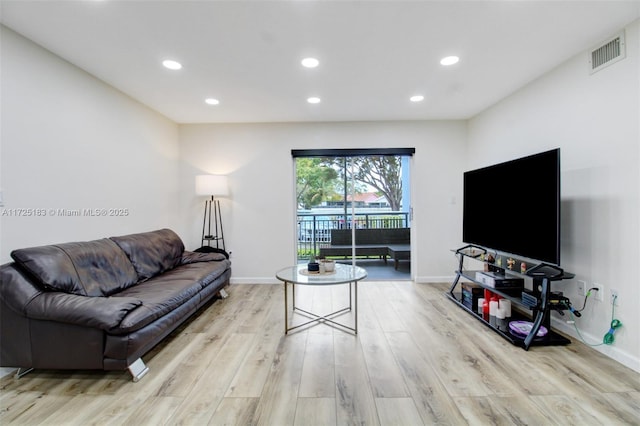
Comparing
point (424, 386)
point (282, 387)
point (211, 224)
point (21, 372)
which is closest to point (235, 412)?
point (282, 387)

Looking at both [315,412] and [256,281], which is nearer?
[315,412]

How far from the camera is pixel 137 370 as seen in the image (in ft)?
6.50

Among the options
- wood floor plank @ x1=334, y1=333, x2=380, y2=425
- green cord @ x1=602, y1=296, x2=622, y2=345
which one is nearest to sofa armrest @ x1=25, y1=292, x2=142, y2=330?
wood floor plank @ x1=334, y1=333, x2=380, y2=425

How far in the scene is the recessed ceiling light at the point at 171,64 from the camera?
8.37 ft

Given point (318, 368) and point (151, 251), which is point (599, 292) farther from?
point (151, 251)

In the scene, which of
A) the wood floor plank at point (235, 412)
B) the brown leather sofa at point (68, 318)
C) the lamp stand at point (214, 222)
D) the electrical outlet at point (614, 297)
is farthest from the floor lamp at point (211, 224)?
the electrical outlet at point (614, 297)

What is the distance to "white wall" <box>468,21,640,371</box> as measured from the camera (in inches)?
81.4

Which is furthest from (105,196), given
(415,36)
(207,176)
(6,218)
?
(415,36)

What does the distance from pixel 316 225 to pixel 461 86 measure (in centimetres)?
283

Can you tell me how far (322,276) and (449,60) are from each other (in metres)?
2.30

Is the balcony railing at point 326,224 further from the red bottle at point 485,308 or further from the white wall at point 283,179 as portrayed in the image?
the red bottle at point 485,308

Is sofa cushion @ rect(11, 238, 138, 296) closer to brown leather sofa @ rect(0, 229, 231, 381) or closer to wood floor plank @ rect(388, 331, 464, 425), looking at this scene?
brown leather sofa @ rect(0, 229, 231, 381)

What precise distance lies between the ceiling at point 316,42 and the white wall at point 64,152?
202 mm

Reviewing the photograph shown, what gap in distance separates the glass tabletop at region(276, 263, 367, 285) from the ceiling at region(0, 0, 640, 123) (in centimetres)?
197
